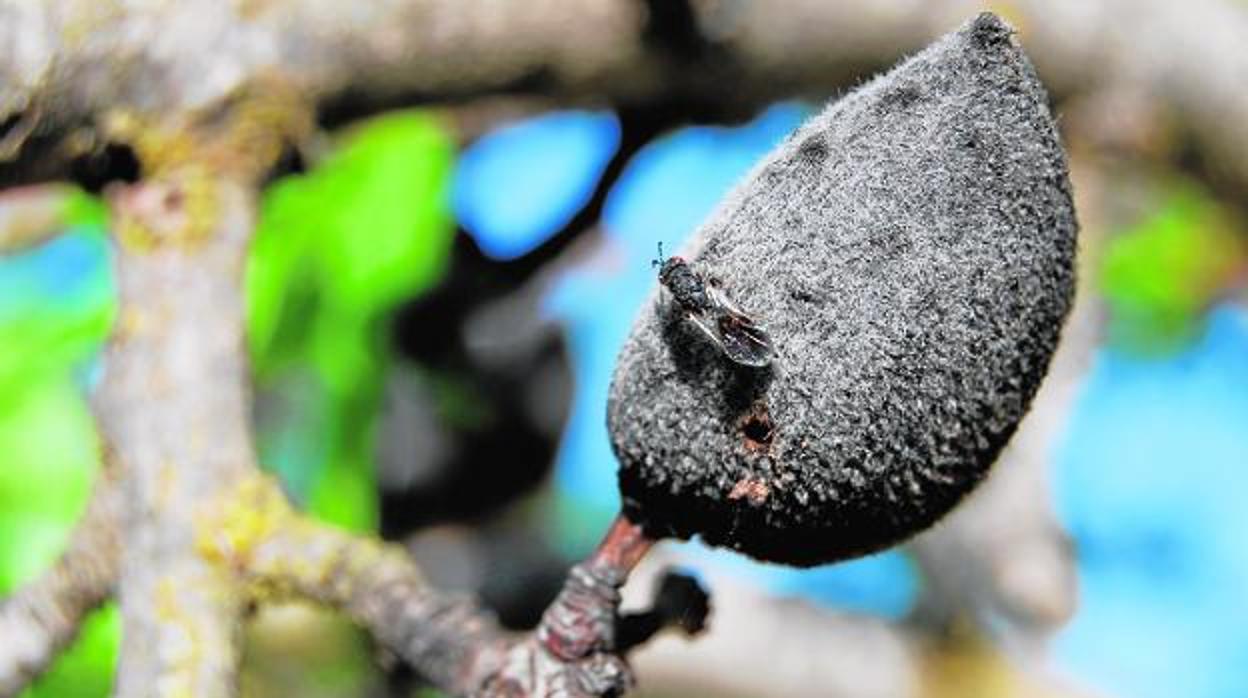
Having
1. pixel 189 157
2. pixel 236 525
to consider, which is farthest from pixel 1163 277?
pixel 236 525

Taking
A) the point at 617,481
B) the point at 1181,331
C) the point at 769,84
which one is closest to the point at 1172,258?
the point at 1181,331

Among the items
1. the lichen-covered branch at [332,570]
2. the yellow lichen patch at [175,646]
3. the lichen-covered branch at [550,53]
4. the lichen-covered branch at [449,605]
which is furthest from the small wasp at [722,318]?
the lichen-covered branch at [550,53]

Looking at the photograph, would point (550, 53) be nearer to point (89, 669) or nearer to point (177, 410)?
point (177, 410)

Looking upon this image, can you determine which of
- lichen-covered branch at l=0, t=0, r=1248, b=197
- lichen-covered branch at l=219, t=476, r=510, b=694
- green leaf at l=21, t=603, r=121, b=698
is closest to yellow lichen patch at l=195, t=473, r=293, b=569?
→ lichen-covered branch at l=219, t=476, r=510, b=694

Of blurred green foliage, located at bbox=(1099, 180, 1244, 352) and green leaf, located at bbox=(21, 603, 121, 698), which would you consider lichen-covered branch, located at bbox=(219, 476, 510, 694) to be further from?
blurred green foliage, located at bbox=(1099, 180, 1244, 352)

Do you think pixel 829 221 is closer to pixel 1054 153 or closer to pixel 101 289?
pixel 1054 153

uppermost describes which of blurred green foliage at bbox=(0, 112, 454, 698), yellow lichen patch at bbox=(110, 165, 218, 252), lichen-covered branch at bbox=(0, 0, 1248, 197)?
lichen-covered branch at bbox=(0, 0, 1248, 197)
